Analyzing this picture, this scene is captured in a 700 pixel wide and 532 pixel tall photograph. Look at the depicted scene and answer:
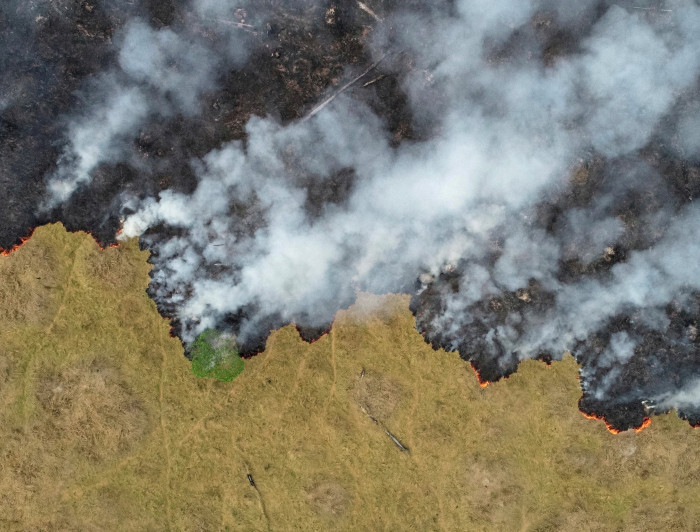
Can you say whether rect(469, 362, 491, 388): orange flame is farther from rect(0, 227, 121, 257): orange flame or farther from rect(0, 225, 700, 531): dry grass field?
rect(0, 227, 121, 257): orange flame

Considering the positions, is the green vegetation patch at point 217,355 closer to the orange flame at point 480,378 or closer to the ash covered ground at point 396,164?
the ash covered ground at point 396,164

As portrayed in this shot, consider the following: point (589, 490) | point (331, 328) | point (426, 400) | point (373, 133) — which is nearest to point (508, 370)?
point (426, 400)

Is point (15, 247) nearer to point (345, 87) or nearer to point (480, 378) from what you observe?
point (345, 87)

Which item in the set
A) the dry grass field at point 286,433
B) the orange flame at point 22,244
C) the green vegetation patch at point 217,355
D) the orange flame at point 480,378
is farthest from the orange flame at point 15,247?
the orange flame at point 480,378

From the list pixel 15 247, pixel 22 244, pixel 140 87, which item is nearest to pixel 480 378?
pixel 140 87

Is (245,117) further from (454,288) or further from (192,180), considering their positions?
(454,288)

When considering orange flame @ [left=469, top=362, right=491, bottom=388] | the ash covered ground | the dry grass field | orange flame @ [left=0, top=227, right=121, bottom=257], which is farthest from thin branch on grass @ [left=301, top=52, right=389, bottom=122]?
orange flame @ [left=469, top=362, right=491, bottom=388]
